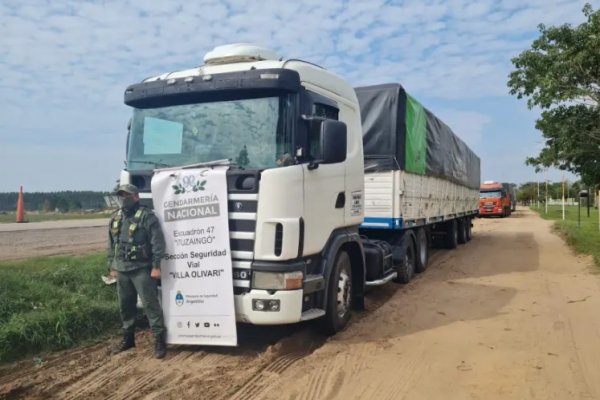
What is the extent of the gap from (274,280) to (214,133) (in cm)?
160

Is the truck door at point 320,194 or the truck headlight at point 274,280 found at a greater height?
the truck door at point 320,194

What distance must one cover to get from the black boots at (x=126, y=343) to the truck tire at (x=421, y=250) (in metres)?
6.30

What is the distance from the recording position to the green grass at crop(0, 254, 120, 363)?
539 centimetres

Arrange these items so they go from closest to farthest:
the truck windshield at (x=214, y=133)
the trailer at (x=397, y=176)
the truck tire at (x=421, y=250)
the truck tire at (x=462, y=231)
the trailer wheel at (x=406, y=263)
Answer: the truck windshield at (x=214, y=133), the trailer at (x=397, y=176), the trailer wheel at (x=406, y=263), the truck tire at (x=421, y=250), the truck tire at (x=462, y=231)

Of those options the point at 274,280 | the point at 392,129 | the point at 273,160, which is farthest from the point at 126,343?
the point at 392,129

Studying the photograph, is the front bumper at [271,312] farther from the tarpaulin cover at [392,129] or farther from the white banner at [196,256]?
the tarpaulin cover at [392,129]

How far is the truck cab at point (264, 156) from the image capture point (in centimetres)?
486

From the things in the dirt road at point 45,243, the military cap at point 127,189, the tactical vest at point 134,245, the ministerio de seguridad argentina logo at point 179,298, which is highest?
the military cap at point 127,189

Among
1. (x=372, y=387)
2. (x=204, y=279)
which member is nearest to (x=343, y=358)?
(x=372, y=387)

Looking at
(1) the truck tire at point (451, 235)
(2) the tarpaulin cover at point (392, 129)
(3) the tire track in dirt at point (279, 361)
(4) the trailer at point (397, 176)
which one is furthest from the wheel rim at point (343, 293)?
(1) the truck tire at point (451, 235)

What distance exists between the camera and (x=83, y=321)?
5953mm

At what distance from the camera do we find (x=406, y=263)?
30.3ft

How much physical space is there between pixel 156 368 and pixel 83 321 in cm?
161

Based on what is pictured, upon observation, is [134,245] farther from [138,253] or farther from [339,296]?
[339,296]
